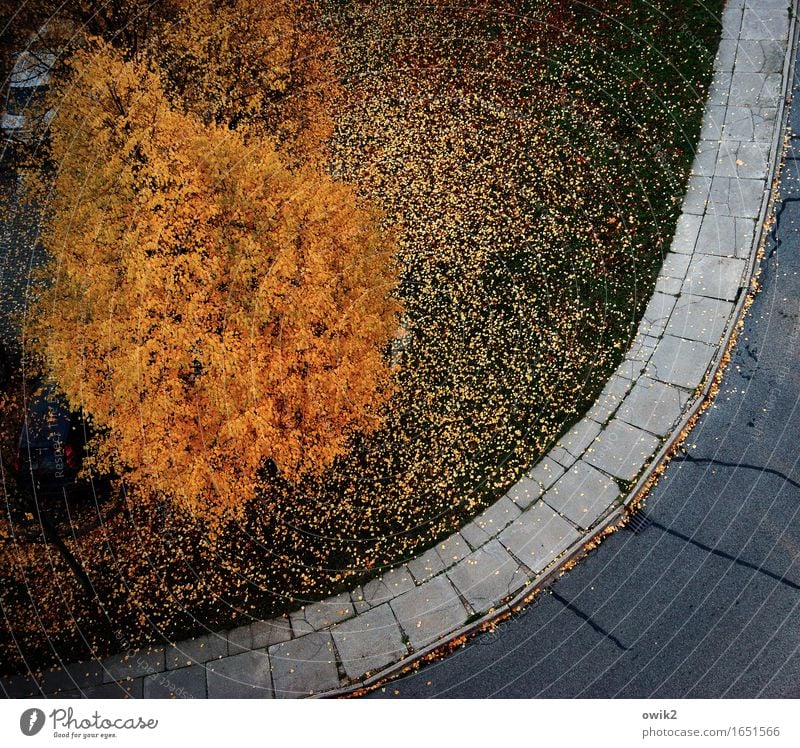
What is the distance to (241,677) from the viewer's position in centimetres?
1366

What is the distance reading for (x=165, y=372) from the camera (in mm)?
13047

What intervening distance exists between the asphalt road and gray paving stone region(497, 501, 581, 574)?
530 millimetres

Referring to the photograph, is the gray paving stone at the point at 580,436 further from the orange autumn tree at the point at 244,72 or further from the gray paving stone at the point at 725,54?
the gray paving stone at the point at 725,54

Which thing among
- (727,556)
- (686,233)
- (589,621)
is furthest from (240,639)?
(686,233)

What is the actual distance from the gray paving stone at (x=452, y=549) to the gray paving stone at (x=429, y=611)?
0.36 meters

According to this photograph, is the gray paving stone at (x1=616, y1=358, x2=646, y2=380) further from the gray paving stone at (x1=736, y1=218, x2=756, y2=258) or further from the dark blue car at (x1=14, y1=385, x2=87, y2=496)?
the dark blue car at (x1=14, y1=385, x2=87, y2=496)

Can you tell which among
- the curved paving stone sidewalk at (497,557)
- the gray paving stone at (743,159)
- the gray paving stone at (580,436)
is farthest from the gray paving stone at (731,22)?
the gray paving stone at (580,436)

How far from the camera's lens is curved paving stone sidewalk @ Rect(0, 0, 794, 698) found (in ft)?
44.5

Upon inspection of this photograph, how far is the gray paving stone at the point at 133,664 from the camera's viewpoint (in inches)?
550

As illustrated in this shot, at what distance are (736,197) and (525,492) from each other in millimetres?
9481

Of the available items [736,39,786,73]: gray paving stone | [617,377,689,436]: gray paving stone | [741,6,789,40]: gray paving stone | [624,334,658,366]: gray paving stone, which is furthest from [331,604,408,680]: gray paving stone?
[741,6,789,40]: gray paving stone

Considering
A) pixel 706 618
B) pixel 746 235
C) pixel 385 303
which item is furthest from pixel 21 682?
pixel 746 235

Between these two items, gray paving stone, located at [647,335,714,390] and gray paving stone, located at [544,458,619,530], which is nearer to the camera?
gray paving stone, located at [544,458,619,530]
